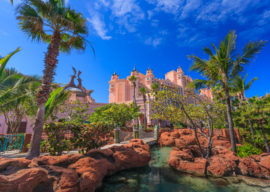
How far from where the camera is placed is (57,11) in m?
6.70

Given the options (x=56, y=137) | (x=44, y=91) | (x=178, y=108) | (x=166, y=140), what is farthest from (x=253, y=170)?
(x=166, y=140)

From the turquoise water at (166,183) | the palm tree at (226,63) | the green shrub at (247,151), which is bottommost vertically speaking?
the turquoise water at (166,183)

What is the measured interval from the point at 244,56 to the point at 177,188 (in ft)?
29.8

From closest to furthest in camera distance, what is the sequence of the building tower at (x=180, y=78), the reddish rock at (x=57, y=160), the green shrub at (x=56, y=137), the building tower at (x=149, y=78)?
the reddish rock at (x=57, y=160) → the green shrub at (x=56, y=137) → the building tower at (x=149, y=78) → the building tower at (x=180, y=78)

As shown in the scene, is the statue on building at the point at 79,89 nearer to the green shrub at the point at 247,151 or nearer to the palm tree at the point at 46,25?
the palm tree at the point at 46,25

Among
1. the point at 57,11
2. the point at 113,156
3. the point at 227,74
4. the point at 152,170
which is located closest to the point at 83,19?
the point at 57,11

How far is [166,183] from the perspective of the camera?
19.7 ft

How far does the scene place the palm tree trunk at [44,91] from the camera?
19.8ft

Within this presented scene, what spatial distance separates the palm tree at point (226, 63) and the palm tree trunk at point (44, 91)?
891 cm

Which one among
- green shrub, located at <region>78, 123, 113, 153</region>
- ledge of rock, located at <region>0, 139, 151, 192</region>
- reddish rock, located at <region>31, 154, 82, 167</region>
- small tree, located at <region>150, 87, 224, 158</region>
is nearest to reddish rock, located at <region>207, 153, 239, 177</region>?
small tree, located at <region>150, 87, 224, 158</region>

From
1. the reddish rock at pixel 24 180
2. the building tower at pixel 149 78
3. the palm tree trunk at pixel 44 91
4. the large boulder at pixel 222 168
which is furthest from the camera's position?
the building tower at pixel 149 78

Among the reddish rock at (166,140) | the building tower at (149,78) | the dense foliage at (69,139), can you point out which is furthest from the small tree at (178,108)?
the building tower at (149,78)

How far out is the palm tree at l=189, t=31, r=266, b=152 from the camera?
9.04 m

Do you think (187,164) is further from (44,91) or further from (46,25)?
(46,25)
